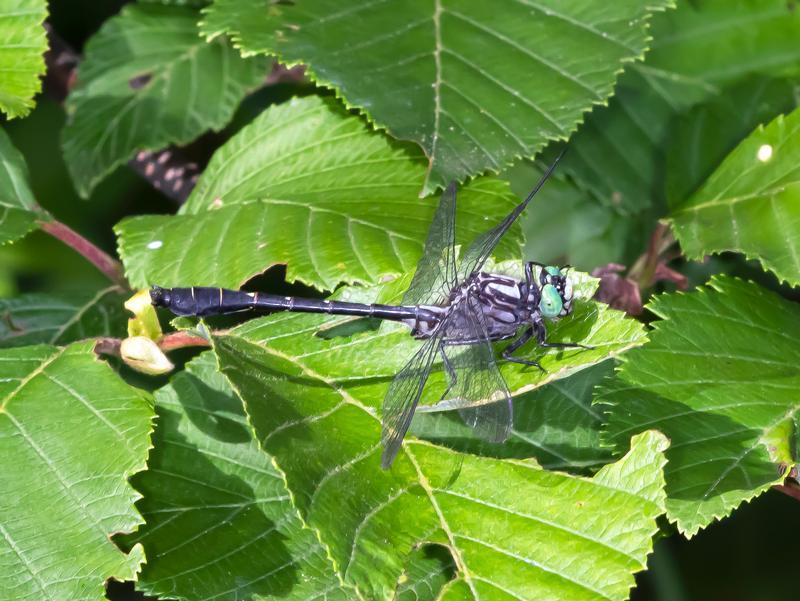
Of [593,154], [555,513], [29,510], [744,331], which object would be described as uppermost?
[593,154]

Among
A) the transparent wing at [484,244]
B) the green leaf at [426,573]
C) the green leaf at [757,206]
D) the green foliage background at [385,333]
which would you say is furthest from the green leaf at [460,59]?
the green leaf at [426,573]

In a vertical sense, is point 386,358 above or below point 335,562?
above

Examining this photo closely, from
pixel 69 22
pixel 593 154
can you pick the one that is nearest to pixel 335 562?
pixel 593 154

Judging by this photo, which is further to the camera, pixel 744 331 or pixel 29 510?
pixel 744 331

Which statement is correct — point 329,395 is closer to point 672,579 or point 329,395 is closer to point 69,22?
point 672,579

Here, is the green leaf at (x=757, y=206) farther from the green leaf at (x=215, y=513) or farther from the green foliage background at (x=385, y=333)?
the green leaf at (x=215, y=513)

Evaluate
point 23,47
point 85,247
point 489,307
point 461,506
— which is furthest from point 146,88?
point 461,506
